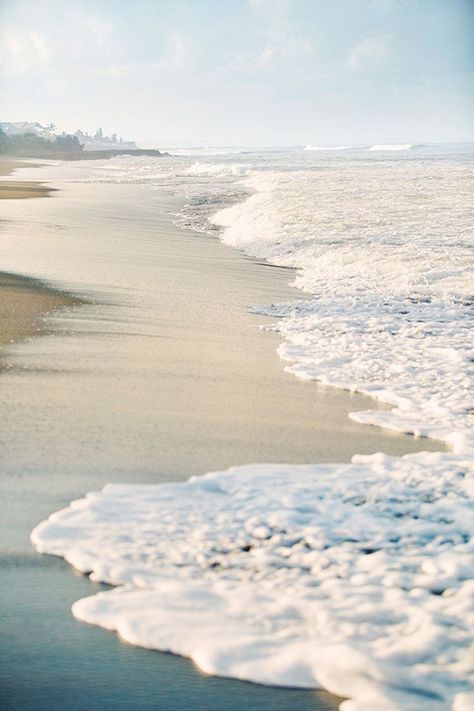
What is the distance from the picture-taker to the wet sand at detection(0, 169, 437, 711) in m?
2.40

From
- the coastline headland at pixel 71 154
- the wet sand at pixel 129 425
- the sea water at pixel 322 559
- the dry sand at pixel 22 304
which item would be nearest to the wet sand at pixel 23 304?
the dry sand at pixel 22 304

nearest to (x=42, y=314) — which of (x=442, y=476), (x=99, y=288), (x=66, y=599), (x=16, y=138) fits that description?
(x=99, y=288)

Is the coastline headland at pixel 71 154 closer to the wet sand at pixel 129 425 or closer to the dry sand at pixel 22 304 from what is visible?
the dry sand at pixel 22 304

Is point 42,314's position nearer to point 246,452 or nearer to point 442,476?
point 246,452

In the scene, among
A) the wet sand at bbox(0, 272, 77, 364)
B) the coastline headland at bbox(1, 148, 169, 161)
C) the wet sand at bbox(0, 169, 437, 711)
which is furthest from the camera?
the coastline headland at bbox(1, 148, 169, 161)

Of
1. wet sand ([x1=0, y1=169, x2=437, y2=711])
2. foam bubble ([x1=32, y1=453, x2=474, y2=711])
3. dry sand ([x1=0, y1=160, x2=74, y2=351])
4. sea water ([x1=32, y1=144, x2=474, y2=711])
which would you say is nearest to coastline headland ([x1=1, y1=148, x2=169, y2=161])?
dry sand ([x1=0, y1=160, x2=74, y2=351])

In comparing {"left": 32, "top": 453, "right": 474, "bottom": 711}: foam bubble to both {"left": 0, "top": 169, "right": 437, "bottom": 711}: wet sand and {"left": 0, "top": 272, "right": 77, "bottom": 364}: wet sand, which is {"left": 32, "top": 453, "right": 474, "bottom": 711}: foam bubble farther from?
{"left": 0, "top": 272, "right": 77, "bottom": 364}: wet sand

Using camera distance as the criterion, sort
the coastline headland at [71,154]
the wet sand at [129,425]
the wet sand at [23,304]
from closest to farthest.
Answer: the wet sand at [129,425], the wet sand at [23,304], the coastline headland at [71,154]

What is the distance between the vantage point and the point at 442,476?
13.3 feet

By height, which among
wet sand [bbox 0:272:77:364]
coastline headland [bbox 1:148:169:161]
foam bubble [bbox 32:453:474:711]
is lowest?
foam bubble [bbox 32:453:474:711]

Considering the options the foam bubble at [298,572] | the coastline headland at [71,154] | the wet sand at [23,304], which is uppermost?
the coastline headland at [71,154]

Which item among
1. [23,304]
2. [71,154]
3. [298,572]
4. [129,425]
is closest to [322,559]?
[298,572]

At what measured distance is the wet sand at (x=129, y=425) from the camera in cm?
240

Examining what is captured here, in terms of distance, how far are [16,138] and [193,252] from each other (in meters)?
98.3
